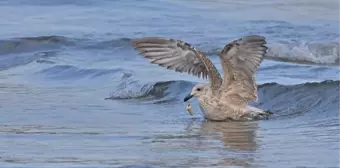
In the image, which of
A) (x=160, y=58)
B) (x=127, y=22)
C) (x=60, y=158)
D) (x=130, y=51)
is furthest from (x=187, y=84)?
(x=127, y=22)

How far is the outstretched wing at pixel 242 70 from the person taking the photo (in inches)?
421

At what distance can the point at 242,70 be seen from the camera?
426 inches

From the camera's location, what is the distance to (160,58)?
1104 centimetres

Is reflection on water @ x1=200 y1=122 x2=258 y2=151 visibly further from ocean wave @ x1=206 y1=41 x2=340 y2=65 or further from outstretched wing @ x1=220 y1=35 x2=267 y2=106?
ocean wave @ x1=206 y1=41 x2=340 y2=65

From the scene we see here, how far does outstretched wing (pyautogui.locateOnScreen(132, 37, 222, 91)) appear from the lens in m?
10.9

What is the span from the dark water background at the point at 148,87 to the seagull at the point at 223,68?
26 centimetres

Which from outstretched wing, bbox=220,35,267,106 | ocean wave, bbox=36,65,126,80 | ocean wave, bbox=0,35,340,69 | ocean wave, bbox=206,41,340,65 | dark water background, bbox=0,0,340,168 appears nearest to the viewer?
dark water background, bbox=0,0,340,168

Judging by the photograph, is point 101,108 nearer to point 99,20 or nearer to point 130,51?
point 130,51

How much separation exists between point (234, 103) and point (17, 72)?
150 inches

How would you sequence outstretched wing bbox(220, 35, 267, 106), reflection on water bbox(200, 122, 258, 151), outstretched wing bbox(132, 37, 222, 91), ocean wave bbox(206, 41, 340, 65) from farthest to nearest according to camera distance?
ocean wave bbox(206, 41, 340, 65)
outstretched wing bbox(132, 37, 222, 91)
outstretched wing bbox(220, 35, 267, 106)
reflection on water bbox(200, 122, 258, 151)

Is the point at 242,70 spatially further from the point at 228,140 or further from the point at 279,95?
the point at 228,140

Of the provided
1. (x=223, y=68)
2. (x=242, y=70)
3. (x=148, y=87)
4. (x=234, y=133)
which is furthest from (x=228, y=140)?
(x=148, y=87)

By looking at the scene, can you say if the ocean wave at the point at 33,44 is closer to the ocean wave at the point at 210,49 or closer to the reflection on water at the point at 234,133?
the ocean wave at the point at 210,49

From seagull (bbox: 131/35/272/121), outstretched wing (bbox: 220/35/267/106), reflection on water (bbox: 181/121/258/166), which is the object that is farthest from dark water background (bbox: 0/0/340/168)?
outstretched wing (bbox: 220/35/267/106)
